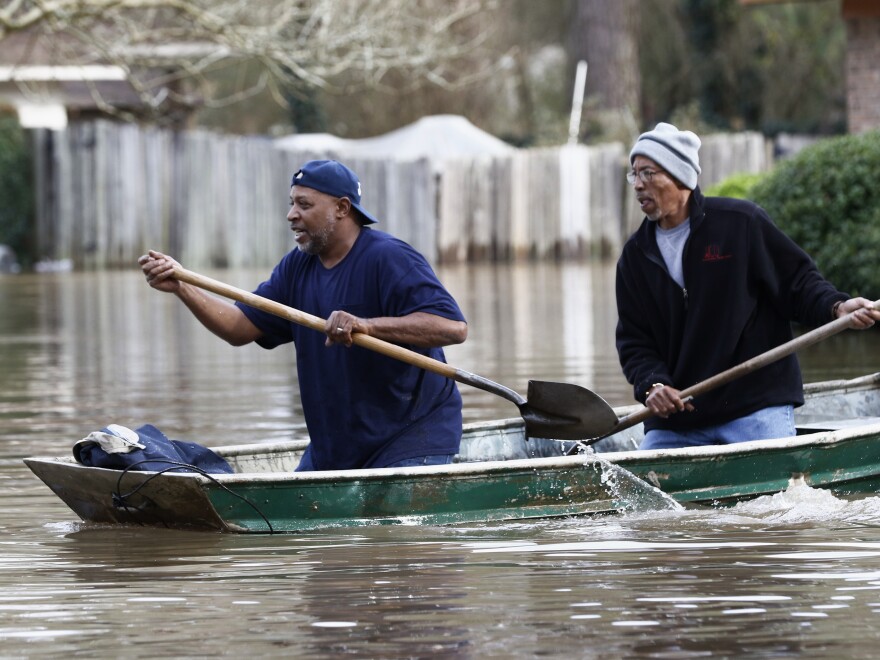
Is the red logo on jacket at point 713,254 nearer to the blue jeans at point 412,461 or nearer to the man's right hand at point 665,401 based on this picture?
the man's right hand at point 665,401

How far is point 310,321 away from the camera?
7293 mm

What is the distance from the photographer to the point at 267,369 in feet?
47.8

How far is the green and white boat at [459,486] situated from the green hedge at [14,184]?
22.0 metres

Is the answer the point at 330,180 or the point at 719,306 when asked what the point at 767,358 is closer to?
the point at 719,306

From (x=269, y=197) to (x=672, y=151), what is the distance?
812 inches

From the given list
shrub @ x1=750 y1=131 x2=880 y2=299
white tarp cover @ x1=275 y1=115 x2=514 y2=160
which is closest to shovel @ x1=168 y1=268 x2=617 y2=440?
shrub @ x1=750 y1=131 x2=880 y2=299

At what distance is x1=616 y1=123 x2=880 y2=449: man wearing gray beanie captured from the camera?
7.63m

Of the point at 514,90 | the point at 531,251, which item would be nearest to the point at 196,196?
the point at 531,251

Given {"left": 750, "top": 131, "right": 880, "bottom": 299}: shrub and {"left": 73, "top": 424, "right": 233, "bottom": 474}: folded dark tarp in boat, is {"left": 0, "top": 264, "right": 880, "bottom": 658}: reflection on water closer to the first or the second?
{"left": 73, "top": 424, "right": 233, "bottom": 474}: folded dark tarp in boat

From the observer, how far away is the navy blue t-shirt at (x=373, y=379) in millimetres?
7348

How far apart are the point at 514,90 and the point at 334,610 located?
36839mm

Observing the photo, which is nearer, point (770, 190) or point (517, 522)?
point (517, 522)

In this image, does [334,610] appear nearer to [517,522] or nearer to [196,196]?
[517,522]

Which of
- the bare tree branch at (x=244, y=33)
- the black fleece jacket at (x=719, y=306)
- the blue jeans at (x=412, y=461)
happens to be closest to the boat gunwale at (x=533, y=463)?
the blue jeans at (x=412, y=461)
